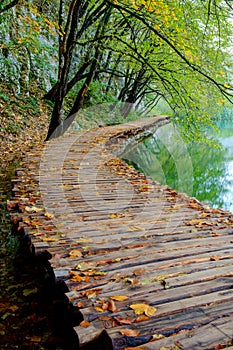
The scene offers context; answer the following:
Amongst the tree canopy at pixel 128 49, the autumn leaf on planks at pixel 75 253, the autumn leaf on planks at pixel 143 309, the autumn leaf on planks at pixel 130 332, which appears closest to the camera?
the autumn leaf on planks at pixel 130 332

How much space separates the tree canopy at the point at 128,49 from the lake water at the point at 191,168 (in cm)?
253

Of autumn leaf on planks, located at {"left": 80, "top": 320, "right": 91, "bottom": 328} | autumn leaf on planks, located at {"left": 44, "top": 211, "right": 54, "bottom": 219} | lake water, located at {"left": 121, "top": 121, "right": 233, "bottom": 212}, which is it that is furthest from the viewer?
lake water, located at {"left": 121, "top": 121, "right": 233, "bottom": 212}

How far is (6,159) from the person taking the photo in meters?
8.48

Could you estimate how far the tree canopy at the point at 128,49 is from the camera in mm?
7066

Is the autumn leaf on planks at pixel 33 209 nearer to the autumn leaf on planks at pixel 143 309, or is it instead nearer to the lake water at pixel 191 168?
the autumn leaf on planks at pixel 143 309

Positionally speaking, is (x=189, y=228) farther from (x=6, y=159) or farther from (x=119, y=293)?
(x=6, y=159)

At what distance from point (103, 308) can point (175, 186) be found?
11.4 m

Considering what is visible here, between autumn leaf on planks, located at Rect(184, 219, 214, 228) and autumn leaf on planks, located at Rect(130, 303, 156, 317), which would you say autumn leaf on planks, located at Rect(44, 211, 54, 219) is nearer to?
autumn leaf on planks, located at Rect(184, 219, 214, 228)

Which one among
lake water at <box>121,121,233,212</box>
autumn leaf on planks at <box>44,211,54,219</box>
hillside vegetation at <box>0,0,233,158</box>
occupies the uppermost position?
hillside vegetation at <box>0,0,233,158</box>

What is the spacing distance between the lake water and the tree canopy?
2.53 m

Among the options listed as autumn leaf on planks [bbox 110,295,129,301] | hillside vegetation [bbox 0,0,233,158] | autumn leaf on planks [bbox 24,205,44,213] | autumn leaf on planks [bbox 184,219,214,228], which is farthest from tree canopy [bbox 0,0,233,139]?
autumn leaf on planks [bbox 110,295,129,301]

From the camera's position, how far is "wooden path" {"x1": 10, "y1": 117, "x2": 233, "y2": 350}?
81.9 inches

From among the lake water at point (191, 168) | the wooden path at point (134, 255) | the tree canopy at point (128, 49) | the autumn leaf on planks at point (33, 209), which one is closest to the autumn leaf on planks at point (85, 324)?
the wooden path at point (134, 255)

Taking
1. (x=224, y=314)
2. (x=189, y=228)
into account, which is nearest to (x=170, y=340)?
(x=224, y=314)
